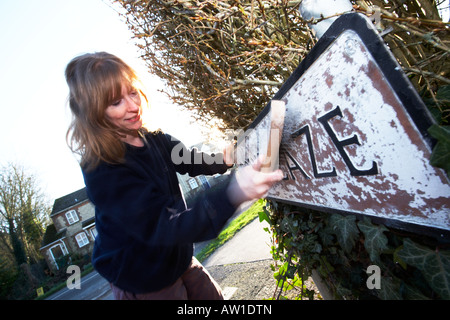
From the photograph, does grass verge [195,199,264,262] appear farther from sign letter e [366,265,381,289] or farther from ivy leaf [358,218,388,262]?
ivy leaf [358,218,388,262]

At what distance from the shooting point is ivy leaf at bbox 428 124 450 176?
0.49m

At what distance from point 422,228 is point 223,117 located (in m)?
1.77

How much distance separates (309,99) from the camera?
32.7 inches

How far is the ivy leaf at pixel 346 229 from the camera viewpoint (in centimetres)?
95

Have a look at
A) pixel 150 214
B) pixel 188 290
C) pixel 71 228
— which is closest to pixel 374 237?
pixel 150 214

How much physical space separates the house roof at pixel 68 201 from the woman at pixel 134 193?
115ft

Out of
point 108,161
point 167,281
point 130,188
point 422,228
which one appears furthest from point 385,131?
point 167,281

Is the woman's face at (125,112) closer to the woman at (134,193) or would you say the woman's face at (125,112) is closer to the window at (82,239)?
the woman at (134,193)

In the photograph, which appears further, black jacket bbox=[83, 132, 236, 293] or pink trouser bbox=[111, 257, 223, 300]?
pink trouser bbox=[111, 257, 223, 300]

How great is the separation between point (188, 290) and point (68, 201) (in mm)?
36257

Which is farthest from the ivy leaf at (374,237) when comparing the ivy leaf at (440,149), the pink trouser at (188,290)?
the pink trouser at (188,290)

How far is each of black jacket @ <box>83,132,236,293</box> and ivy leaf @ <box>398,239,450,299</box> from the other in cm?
64

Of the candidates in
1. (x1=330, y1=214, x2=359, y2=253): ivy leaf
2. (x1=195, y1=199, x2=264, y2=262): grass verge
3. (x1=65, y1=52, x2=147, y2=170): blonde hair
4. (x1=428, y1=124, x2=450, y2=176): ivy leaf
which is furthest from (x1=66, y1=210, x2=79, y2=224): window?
(x1=428, y1=124, x2=450, y2=176): ivy leaf
